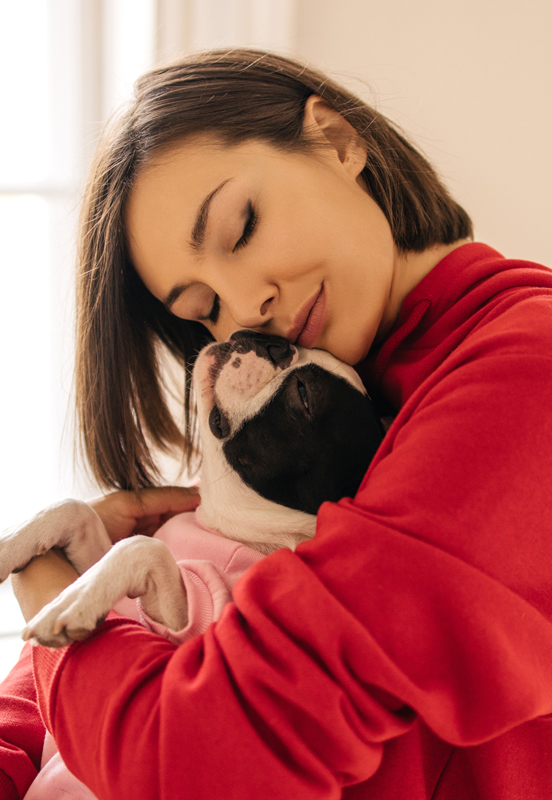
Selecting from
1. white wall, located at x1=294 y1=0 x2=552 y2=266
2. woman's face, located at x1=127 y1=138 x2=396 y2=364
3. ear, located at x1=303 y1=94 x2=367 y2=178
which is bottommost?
woman's face, located at x1=127 y1=138 x2=396 y2=364

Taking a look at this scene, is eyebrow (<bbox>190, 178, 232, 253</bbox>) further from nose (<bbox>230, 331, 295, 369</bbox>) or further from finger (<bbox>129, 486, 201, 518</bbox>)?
finger (<bbox>129, 486, 201, 518</bbox>)

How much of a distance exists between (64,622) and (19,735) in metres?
0.46

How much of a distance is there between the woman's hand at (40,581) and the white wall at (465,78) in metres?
1.85

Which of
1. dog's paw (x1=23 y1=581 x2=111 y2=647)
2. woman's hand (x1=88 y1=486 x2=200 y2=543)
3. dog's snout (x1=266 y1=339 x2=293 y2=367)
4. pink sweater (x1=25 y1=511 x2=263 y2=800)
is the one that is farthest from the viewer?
woman's hand (x1=88 y1=486 x2=200 y2=543)

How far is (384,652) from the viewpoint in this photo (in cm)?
61

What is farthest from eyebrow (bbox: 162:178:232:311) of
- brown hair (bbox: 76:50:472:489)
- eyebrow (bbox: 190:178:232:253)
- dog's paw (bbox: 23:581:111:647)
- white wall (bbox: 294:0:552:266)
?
white wall (bbox: 294:0:552:266)

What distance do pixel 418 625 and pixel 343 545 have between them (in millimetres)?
114

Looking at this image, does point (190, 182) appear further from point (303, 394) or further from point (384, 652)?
point (384, 652)

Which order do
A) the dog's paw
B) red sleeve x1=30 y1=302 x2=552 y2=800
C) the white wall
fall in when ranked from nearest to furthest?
red sleeve x1=30 y1=302 x2=552 y2=800 → the dog's paw → the white wall

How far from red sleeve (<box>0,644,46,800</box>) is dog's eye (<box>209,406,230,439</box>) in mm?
620

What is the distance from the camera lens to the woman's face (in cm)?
106

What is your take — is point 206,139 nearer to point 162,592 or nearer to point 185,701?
point 162,592

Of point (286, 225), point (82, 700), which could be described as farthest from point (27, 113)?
point (82, 700)

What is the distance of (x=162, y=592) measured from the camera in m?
1.01
